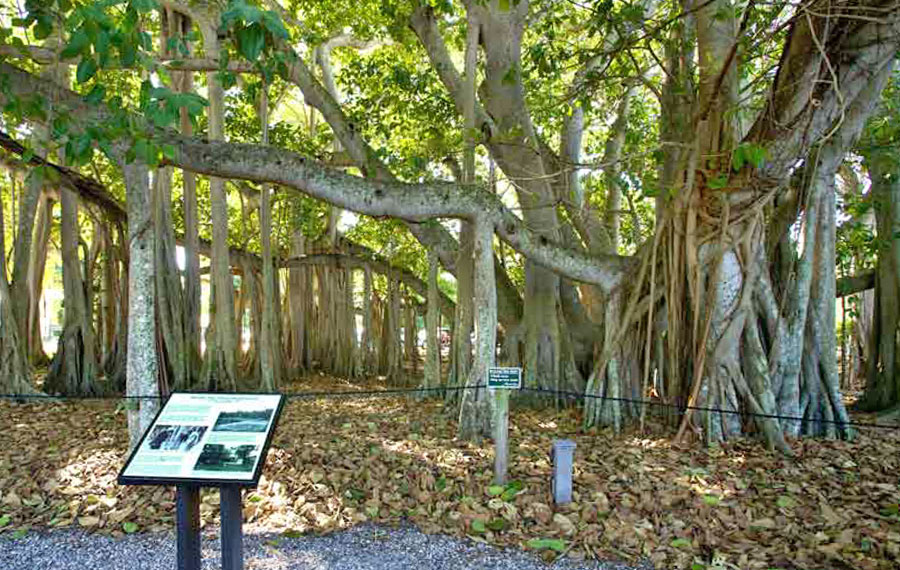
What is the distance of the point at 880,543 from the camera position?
2676 millimetres

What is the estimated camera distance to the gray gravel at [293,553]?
2.63 m

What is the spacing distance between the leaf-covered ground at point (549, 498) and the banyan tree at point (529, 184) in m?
0.36

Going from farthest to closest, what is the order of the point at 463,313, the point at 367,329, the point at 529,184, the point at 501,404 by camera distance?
the point at 367,329, the point at 529,184, the point at 463,313, the point at 501,404

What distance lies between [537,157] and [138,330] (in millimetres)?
3761

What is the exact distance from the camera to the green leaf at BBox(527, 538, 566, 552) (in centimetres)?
277

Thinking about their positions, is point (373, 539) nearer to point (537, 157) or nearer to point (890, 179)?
point (537, 157)

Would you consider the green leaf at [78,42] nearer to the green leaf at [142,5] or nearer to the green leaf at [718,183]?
the green leaf at [142,5]

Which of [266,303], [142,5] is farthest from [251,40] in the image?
[266,303]

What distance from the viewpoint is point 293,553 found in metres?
2.73

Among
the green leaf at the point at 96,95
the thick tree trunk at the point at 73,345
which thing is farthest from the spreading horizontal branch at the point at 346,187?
the thick tree trunk at the point at 73,345

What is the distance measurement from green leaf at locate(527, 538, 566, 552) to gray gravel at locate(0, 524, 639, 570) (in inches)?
2.8

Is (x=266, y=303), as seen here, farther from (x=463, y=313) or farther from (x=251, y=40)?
(x=251, y=40)

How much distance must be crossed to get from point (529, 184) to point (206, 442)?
14.5 feet

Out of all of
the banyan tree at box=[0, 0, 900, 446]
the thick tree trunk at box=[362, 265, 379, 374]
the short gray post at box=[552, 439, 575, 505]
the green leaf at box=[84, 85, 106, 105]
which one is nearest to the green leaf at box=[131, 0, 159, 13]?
the banyan tree at box=[0, 0, 900, 446]
